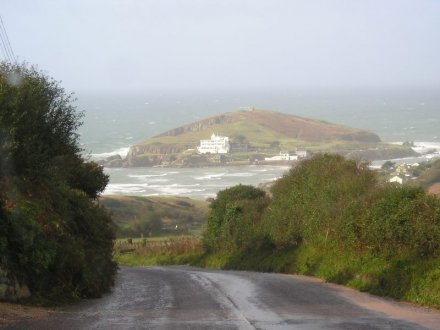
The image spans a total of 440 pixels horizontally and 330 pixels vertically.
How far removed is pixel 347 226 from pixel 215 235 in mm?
22263

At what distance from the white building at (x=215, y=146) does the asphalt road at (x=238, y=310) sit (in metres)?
102

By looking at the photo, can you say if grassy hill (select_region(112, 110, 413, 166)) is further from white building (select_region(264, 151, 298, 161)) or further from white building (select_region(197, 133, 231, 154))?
white building (select_region(264, 151, 298, 161))

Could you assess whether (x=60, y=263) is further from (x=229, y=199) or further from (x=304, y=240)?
(x=229, y=199)

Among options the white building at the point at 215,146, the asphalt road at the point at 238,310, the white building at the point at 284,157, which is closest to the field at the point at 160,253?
the asphalt road at the point at 238,310

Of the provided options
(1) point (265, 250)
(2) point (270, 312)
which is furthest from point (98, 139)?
(2) point (270, 312)

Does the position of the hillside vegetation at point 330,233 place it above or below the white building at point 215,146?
below

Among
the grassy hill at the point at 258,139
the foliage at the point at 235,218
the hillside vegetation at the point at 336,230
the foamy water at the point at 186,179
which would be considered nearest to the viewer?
the hillside vegetation at the point at 336,230

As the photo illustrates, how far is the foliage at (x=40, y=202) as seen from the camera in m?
17.0

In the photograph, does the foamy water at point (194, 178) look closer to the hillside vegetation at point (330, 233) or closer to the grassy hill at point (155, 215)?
the grassy hill at point (155, 215)

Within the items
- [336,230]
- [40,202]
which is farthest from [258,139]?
[40,202]

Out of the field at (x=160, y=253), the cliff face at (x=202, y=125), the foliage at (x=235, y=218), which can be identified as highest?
the cliff face at (x=202, y=125)

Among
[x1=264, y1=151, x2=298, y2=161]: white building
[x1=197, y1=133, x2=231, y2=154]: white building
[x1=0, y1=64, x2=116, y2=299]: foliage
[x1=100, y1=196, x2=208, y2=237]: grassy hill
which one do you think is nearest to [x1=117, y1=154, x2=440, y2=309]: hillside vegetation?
[x1=0, y1=64, x2=116, y2=299]: foliage

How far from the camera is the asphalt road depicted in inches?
569

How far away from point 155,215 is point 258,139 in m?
63.6
